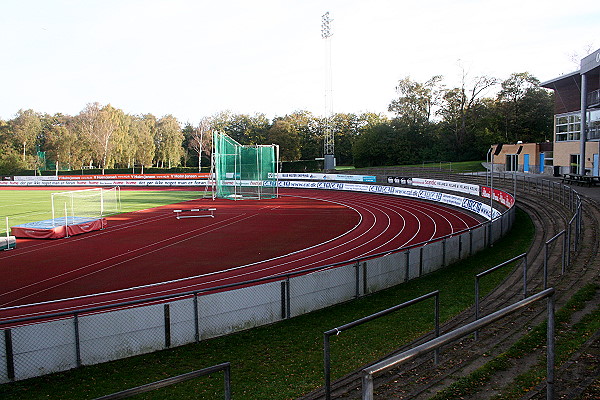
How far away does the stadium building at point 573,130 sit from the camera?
37.0 m

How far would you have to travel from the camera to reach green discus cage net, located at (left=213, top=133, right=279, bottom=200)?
47.0 m

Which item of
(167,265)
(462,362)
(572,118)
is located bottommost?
(167,265)

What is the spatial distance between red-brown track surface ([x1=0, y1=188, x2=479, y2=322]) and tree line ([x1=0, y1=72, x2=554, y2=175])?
120ft

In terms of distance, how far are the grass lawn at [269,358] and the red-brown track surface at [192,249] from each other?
5936mm

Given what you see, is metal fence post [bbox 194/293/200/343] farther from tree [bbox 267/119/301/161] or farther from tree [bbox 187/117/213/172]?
tree [bbox 187/117/213/172]

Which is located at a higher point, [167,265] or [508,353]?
[508,353]

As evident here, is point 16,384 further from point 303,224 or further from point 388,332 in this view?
point 303,224

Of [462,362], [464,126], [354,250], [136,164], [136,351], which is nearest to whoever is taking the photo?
[462,362]

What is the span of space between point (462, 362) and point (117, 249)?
20.3 m

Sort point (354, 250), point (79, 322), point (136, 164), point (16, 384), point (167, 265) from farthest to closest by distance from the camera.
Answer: point (136, 164) → point (354, 250) → point (167, 265) → point (79, 322) → point (16, 384)

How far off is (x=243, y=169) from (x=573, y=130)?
102 ft

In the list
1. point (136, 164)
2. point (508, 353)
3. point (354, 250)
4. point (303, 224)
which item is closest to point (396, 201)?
point (303, 224)

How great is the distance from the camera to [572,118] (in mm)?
43344

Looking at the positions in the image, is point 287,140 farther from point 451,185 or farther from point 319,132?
point 451,185
